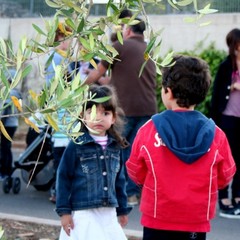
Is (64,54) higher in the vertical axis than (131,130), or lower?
higher

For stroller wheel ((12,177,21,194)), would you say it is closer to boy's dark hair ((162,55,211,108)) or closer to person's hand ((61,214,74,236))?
person's hand ((61,214,74,236))

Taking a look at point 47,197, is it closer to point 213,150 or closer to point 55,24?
point 213,150

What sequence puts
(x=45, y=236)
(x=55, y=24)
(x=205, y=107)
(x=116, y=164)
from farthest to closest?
(x=205, y=107) → (x=45, y=236) → (x=116, y=164) → (x=55, y=24)

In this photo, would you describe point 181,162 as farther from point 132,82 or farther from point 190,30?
point 190,30

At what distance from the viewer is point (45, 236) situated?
719 centimetres

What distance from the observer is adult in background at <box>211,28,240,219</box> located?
27.3 ft

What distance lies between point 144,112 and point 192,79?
13.1 ft

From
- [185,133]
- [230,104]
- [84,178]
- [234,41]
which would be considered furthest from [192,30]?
[185,133]

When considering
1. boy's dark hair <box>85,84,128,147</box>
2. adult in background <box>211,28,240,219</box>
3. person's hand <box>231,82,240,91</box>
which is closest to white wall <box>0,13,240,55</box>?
adult in background <box>211,28,240,219</box>

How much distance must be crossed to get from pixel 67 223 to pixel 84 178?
313 millimetres

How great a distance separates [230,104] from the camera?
8.51m

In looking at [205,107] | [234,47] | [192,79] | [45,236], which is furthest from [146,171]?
[205,107]

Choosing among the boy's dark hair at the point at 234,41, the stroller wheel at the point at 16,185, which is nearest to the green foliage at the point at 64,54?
the boy's dark hair at the point at 234,41

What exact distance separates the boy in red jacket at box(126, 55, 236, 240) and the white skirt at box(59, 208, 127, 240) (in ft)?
2.28
